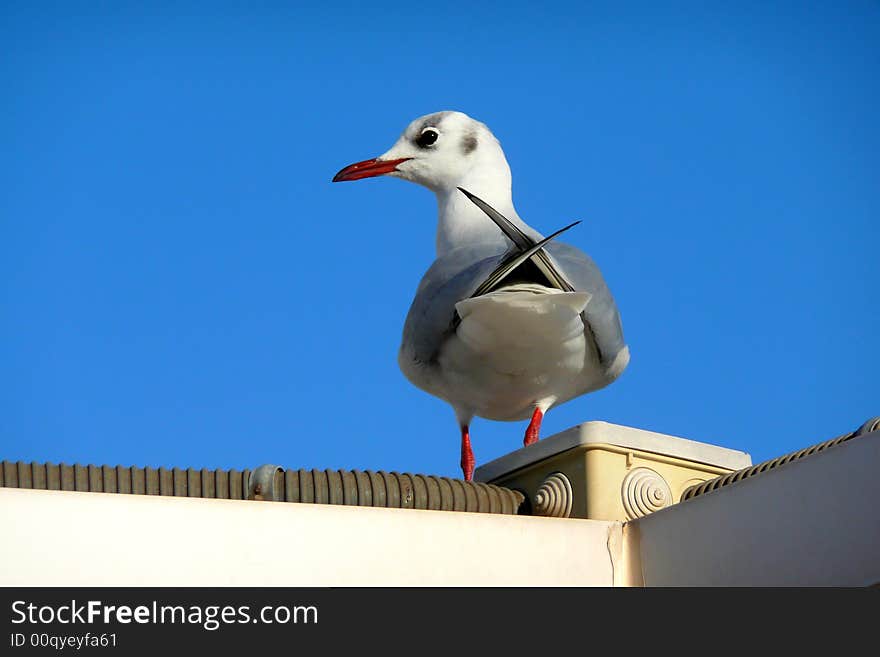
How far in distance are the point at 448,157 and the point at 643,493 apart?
4804 mm

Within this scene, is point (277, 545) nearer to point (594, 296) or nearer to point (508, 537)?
point (508, 537)

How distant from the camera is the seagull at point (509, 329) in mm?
9711

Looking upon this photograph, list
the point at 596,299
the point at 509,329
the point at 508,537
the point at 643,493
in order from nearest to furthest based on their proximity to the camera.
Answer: the point at 508,537, the point at 643,493, the point at 509,329, the point at 596,299

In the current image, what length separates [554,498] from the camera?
8.25 m

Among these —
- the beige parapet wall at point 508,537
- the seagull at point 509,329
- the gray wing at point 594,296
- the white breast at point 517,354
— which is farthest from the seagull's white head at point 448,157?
the beige parapet wall at point 508,537

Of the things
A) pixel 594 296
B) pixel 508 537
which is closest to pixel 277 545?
pixel 508 537

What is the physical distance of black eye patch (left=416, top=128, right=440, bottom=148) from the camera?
12664mm

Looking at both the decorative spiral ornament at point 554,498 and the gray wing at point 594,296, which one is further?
the gray wing at point 594,296

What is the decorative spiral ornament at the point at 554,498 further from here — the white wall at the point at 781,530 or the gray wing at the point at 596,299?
the gray wing at the point at 596,299

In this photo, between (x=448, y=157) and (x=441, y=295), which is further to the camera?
(x=448, y=157)

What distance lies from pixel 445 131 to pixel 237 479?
5.13 meters
